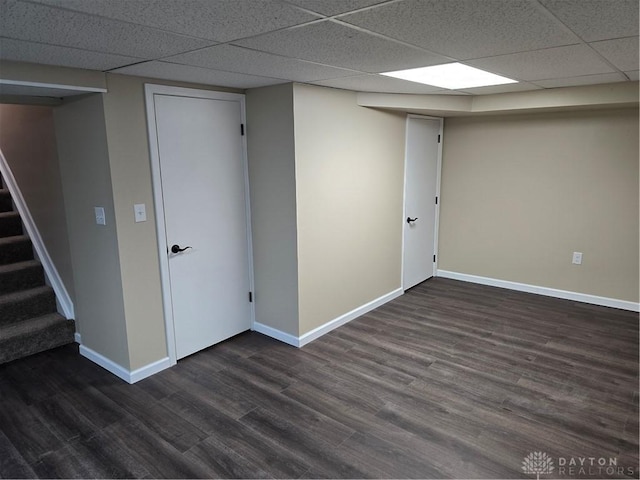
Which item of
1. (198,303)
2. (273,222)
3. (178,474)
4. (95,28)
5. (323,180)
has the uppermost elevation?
(95,28)

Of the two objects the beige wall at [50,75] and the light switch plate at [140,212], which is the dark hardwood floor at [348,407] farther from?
the beige wall at [50,75]

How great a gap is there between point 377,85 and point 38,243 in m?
3.39

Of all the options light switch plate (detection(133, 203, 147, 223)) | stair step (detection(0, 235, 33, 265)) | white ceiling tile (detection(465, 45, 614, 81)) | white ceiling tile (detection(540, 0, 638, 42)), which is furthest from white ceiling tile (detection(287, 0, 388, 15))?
stair step (detection(0, 235, 33, 265))

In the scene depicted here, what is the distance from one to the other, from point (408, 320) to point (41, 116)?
362 centimetres

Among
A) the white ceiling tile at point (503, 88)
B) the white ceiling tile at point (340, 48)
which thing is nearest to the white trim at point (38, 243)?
the white ceiling tile at point (340, 48)

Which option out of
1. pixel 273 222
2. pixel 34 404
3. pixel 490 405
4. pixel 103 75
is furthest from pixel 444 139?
pixel 34 404

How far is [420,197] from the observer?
4891 millimetres

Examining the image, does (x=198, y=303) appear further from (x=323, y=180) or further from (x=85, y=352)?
(x=323, y=180)

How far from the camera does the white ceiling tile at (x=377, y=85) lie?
298cm

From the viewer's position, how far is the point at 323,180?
11.5ft

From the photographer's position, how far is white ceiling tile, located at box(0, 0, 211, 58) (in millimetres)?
1449

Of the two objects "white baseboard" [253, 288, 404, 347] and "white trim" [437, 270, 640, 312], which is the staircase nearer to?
"white baseboard" [253, 288, 404, 347]

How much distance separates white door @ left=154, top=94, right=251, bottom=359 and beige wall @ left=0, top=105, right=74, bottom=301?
100cm

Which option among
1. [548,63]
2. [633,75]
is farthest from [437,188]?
[548,63]
